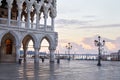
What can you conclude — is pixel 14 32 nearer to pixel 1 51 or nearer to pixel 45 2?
pixel 1 51

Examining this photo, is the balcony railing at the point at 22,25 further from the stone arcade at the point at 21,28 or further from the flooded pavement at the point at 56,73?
the flooded pavement at the point at 56,73

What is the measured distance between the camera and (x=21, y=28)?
49.5m

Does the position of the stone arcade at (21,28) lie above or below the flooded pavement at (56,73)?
above

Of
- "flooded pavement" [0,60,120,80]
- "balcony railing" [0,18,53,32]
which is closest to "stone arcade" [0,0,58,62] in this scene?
"balcony railing" [0,18,53,32]

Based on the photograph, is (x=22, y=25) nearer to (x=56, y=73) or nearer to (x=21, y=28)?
(x=21, y=28)

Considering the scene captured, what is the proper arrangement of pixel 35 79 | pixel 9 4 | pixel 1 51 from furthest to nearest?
pixel 1 51
pixel 9 4
pixel 35 79

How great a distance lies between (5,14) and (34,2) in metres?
5.52

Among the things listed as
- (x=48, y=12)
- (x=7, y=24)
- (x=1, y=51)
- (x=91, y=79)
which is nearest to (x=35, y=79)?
(x=91, y=79)

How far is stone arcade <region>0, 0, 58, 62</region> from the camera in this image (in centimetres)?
4847

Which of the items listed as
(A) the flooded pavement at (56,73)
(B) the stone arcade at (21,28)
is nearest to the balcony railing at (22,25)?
(B) the stone arcade at (21,28)

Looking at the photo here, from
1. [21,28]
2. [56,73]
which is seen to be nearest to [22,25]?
[21,28]

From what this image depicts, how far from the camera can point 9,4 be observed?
47.6m

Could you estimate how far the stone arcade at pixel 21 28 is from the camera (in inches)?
1908

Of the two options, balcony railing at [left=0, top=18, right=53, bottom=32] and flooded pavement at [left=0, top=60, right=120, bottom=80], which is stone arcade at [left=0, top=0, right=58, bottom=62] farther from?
flooded pavement at [left=0, top=60, right=120, bottom=80]
